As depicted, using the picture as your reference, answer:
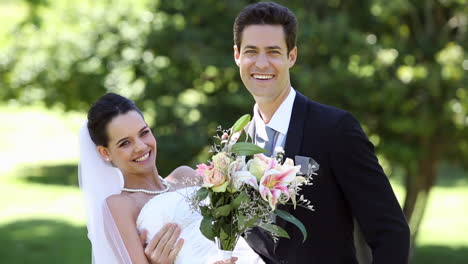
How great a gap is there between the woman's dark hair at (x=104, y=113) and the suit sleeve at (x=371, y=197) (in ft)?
3.95

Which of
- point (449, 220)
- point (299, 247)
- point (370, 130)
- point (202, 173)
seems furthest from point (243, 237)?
point (449, 220)

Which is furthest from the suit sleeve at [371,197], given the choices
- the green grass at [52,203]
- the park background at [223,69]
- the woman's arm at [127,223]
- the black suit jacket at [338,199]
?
the green grass at [52,203]

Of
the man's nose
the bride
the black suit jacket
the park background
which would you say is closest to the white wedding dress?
the bride

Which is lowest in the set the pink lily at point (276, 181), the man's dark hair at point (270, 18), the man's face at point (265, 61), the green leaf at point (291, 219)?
the green leaf at point (291, 219)

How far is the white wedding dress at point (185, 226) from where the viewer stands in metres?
3.76

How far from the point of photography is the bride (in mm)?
3795

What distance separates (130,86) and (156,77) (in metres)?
0.37

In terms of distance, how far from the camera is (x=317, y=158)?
136 inches

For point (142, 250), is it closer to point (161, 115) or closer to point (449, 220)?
point (161, 115)

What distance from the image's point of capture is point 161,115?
905 cm

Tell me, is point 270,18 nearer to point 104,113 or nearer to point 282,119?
point 282,119

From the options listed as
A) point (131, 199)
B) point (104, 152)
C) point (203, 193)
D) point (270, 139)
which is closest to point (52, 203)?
point (104, 152)

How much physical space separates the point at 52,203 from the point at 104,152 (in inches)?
490

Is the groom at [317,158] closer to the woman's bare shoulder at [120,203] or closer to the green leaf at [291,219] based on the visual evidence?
the green leaf at [291,219]
